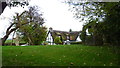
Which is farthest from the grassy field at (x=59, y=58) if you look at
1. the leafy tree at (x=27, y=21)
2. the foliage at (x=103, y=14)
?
the leafy tree at (x=27, y=21)

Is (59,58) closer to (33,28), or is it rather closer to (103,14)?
(103,14)

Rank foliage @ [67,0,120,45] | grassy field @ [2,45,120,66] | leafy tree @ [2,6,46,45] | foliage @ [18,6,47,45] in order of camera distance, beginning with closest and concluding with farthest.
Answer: grassy field @ [2,45,120,66] < foliage @ [67,0,120,45] < leafy tree @ [2,6,46,45] < foliage @ [18,6,47,45]

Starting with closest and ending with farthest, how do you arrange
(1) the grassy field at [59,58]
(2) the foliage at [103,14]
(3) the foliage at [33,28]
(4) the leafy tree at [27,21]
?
(1) the grassy field at [59,58] < (2) the foliage at [103,14] < (4) the leafy tree at [27,21] < (3) the foliage at [33,28]

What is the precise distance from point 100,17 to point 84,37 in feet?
22.3

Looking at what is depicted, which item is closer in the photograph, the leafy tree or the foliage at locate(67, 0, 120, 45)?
the foliage at locate(67, 0, 120, 45)

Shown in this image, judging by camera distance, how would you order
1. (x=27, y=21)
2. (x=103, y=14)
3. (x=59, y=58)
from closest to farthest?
(x=59, y=58), (x=103, y=14), (x=27, y=21)

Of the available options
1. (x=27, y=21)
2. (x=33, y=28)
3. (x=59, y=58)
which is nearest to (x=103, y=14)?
(x=59, y=58)

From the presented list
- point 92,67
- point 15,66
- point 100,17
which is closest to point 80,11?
point 100,17

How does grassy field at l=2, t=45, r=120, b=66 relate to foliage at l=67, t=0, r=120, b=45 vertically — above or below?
below

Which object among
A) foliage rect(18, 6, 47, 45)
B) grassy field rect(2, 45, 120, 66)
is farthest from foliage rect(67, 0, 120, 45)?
foliage rect(18, 6, 47, 45)

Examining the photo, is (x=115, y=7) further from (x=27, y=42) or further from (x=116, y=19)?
(x=27, y=42)

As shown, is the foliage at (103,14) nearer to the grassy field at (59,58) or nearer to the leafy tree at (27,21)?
the grassy field at (59,58)

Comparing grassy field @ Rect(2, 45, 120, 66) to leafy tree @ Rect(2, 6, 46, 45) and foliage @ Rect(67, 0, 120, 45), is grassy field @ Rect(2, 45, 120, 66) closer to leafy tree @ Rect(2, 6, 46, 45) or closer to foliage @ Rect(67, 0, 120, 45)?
foliage @ Rect(67, 0, 120, 45)

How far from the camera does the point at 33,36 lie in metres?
14.0
